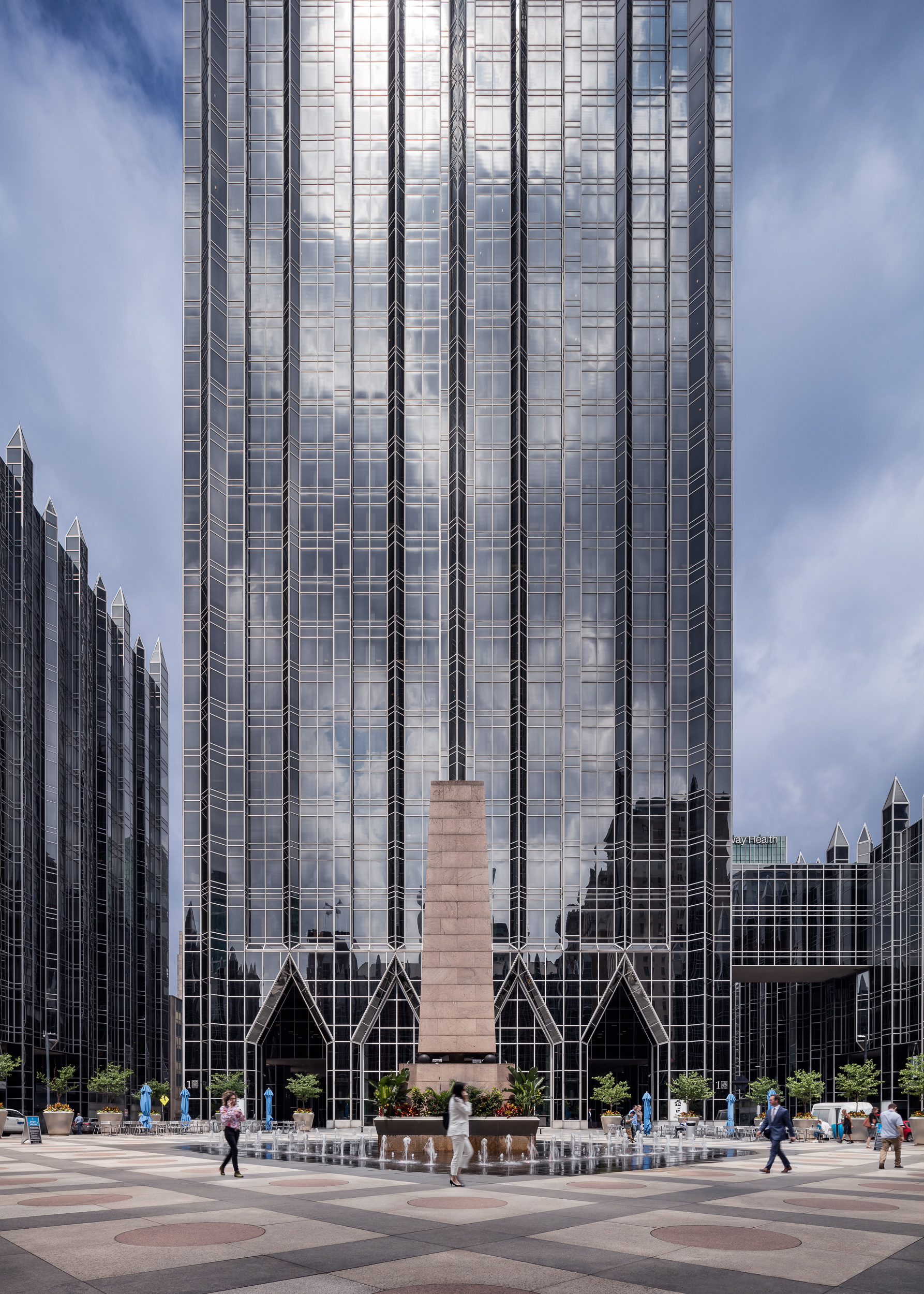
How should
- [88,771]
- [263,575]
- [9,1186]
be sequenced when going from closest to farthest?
[9,1186] → [263,575] → [88,771]

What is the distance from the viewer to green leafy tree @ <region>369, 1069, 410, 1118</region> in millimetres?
27297

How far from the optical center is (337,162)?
7531 centimetres

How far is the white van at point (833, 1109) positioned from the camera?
52.1m

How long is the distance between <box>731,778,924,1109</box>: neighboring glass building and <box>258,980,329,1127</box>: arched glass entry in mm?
28521

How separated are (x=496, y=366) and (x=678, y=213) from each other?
1605cm

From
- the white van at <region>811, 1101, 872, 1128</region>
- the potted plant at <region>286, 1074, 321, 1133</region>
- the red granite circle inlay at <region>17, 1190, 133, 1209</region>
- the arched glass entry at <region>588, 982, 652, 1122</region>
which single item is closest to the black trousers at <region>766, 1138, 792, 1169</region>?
the red granite circle inlay at <region>17, 1190, 133, 1209</region>

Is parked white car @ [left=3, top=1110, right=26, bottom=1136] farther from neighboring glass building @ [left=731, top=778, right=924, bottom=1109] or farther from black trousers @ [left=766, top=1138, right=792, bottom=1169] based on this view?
neighboring glass building @ [left=731, top=778, right=924, bottom=1109]

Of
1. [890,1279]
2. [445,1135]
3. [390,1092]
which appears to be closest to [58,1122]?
[390,1092]

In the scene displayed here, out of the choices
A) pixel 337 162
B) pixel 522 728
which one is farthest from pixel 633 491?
pixel 337 162

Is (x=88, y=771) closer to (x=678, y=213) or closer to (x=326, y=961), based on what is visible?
(x=326, y=961)

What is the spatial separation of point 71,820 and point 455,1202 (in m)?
69.7

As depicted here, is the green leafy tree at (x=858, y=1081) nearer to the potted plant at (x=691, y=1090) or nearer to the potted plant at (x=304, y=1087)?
the potted plant at (x=691, y=1090)

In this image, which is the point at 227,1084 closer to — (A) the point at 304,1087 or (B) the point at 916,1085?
(A) the point at 304,1087

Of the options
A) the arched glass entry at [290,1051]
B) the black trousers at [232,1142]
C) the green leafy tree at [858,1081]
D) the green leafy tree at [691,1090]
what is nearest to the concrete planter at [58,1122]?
the black trousers at [232,1142]
